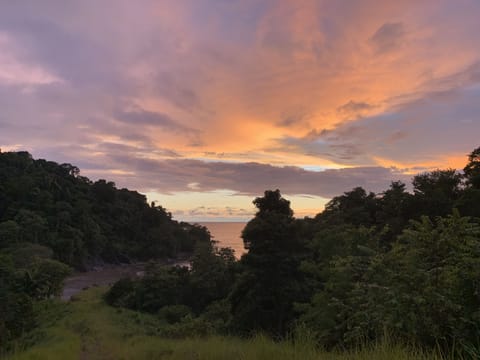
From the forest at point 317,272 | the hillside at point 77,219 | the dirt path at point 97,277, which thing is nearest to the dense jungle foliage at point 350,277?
the forest at point 317,272

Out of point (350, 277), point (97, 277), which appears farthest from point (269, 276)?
point (97, 277)

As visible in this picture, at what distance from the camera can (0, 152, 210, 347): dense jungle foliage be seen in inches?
1745

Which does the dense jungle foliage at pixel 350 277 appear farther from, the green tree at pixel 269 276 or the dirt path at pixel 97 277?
the dirt path at pixel 97 277

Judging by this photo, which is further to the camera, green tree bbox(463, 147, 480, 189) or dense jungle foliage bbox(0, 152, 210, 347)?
dense jungle foliage bbox(0, 152, 210, 347)

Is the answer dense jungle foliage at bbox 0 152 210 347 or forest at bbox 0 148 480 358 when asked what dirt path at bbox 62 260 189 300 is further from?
forest at bbox 0 148 480 358

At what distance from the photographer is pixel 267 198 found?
95.5 ft

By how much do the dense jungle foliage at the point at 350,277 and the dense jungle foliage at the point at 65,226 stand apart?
35.8ft

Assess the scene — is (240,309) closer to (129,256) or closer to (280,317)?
(280,317)

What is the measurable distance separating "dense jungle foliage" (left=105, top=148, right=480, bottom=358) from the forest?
35 mm

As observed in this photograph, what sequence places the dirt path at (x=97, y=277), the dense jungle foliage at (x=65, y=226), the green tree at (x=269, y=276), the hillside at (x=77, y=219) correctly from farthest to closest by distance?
the hillside at (x=77, y=219)
the dirt path at (x=97, y=277)
the dense jungle foliage at (x=65, y=226)
the green tree at (x=269, y=276)

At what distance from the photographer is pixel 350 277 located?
1428 centimetres

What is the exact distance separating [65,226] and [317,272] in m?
75.9

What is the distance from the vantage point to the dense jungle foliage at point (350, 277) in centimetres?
559

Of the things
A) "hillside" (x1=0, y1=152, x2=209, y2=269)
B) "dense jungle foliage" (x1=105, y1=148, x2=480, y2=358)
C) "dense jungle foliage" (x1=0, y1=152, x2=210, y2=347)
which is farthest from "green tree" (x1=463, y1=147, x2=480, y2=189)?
"hillside" (x1=0, y1=152, x2=209, y2=269)
